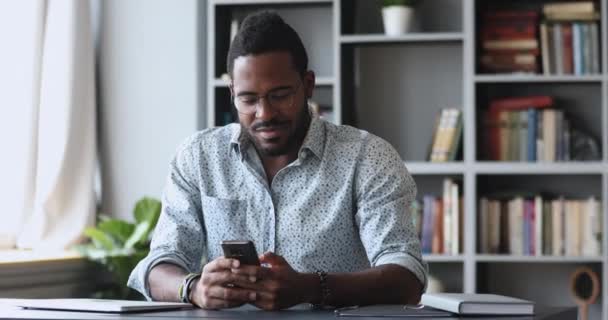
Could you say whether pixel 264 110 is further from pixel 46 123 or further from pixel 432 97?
pixel 432 97

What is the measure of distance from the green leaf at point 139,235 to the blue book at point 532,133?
1.52 meters

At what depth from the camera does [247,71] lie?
236 centimetres

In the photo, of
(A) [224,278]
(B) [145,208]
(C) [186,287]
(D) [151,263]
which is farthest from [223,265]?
(B) [145,208]

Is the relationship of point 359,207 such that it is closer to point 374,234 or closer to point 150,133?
point 374,234

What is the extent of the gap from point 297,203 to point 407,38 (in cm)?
197

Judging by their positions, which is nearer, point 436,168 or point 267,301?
point 267,301

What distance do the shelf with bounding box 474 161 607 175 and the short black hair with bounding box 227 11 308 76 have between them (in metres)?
1.98

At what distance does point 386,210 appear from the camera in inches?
93.6

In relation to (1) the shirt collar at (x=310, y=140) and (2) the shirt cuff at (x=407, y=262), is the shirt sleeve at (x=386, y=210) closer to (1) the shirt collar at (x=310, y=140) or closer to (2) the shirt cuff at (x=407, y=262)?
(2) the shirt cuff at (x=407, y=262)

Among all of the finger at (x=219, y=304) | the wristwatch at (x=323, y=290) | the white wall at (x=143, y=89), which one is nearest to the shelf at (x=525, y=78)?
the white wall at (x=143, y=89)

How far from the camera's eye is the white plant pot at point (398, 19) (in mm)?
4332

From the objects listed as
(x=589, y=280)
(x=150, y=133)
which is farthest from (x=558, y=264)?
(x=150, y=133)

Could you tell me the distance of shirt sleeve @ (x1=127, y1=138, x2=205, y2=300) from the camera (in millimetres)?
2395

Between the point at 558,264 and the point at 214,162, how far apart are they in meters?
2.39
